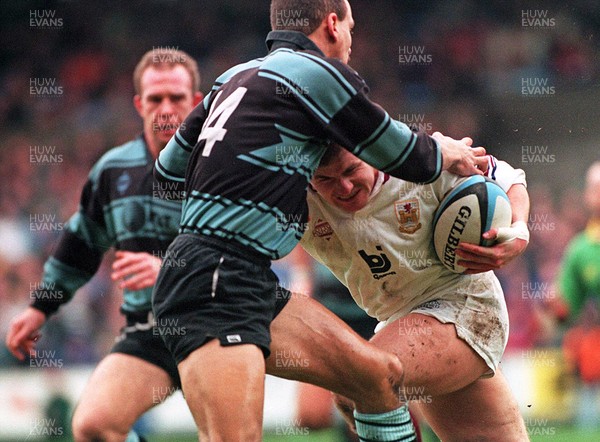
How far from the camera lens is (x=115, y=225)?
5.99 m

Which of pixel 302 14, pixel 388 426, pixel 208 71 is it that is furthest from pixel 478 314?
pixel 208 71

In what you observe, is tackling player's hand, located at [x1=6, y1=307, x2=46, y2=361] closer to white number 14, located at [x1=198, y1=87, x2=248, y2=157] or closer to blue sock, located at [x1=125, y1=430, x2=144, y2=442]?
blue sock, located at [x1=125, y1=430, x2=144, y2=442]

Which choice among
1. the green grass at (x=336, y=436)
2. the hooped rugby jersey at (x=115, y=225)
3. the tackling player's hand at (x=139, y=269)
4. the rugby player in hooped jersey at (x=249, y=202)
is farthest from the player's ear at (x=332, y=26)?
the green grass at (x=336, y=436)

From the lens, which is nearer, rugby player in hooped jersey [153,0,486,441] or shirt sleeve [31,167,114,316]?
A: rugby player in hooped jersey [153,0,486,441]

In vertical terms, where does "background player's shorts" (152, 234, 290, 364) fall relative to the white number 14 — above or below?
below

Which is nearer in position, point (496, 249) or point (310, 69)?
point (310, 69)

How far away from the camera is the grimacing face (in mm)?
3887

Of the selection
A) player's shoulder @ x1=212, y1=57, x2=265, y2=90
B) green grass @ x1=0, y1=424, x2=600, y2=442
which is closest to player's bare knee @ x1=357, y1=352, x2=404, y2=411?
player's shoulder @ x1=212, y1=57, x2=265, y2=90

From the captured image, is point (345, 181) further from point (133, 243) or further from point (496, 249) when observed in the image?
point (133, 243)

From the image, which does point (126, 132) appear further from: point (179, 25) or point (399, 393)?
point (399, 393)

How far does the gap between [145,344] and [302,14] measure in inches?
99.8

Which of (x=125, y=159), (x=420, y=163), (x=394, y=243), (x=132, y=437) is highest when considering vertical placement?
(x=420, y=163)

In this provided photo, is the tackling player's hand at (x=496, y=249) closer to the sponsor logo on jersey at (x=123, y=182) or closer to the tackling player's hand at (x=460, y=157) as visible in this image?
the tackling player's hand at (x=460, y=157)

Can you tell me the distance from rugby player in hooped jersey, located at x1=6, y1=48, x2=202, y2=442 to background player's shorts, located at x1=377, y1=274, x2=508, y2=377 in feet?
6.02
